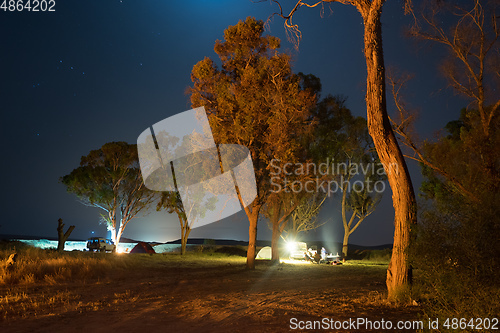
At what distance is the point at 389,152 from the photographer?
922cm

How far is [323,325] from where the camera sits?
6570 mm

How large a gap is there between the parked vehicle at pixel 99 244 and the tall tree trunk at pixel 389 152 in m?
33.2

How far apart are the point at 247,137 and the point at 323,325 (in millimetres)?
13602

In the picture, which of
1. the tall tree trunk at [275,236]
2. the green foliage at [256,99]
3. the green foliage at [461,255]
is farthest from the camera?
the tall tree trunk at [275,236]

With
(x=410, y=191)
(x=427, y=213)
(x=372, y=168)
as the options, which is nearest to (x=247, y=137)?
(x=410, y=191)

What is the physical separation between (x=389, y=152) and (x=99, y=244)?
114 feet

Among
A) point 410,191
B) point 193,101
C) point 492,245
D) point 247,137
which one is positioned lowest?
point 492,245

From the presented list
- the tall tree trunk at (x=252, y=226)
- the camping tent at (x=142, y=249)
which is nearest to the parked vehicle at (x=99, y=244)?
the camping tent at (x=142, y=249)

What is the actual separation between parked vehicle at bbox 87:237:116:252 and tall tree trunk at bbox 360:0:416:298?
33185 millimetres

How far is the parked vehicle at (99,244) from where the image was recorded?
37834 mm

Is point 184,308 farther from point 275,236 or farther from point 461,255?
point 275,236

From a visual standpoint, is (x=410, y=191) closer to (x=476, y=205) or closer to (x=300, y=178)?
(x=476, y=205)

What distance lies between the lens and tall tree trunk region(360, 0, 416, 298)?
354 inches

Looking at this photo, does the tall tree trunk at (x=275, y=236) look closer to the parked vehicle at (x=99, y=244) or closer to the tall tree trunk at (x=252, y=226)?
the tall tree trunk at (x=252, y=226)
